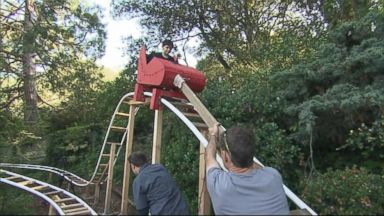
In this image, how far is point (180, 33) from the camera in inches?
607

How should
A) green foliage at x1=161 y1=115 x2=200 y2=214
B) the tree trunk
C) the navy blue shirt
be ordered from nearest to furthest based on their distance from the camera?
the navy blue shirt
green foliage at x1=161 y1=115 x2=200 y2=214
the tree trunk

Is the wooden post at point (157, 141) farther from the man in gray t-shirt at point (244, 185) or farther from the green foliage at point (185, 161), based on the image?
the man in gray t-shirt at point (244, 185)

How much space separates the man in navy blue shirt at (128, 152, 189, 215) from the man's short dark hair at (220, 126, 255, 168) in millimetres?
1259

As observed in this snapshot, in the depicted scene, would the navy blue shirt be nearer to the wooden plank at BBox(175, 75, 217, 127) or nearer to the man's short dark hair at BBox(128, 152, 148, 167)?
the man's short dark hair at BBox(128, 152, 148, 167)

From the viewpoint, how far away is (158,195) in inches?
157

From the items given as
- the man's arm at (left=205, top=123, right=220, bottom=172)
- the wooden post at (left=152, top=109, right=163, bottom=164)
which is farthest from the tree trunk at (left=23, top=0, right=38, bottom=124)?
the man's arm at (left=205, top=123, right=220, bottom=172)

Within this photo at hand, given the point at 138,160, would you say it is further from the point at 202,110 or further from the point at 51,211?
the point at 202,110

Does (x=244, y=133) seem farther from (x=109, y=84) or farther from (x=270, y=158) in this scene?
(x=109, y=84)

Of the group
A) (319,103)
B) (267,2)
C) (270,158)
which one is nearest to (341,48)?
(319,103)

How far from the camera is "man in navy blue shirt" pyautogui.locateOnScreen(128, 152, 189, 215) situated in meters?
3.95

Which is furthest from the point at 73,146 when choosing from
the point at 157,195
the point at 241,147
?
the point at 241,147

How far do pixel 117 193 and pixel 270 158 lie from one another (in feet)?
14.1

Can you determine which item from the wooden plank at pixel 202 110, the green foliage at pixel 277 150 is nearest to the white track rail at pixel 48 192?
the wooden plank at pixel 202 110

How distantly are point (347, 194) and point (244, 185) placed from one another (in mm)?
2966
